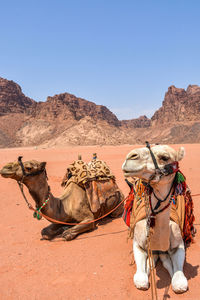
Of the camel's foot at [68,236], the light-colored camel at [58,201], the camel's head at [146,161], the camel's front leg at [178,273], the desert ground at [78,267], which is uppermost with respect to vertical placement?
the camel's head at [146,161]

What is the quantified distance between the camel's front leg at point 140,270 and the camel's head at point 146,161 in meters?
1.46

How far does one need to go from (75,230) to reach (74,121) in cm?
8226

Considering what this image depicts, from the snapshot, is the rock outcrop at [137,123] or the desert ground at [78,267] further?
the rock outcrop at [137,123]

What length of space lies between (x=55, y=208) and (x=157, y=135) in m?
115

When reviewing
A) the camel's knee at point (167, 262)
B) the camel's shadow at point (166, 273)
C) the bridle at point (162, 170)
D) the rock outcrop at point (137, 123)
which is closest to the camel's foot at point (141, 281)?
the camel's shadow at point (166, 273)

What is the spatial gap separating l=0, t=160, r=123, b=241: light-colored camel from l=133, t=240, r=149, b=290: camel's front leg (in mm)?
2011

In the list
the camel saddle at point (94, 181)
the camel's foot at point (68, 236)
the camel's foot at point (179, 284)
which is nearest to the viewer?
the camel's foot at point (179, 284)

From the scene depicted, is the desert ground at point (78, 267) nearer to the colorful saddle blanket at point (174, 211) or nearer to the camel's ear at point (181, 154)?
the colorful saddle blanket at point (174, 211)

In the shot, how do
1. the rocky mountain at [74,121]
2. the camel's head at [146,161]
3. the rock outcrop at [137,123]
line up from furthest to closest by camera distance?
the rock outcrop at [137,123] → the rocky mountain at [74,121] → the camel's head at [146,161]

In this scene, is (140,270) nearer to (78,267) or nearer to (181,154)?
(78,267)

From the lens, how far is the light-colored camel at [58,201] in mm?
4547

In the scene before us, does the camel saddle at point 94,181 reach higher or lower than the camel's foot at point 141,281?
higher

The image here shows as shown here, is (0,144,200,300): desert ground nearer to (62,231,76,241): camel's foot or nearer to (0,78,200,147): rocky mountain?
(62,231,76,241): camel's foot

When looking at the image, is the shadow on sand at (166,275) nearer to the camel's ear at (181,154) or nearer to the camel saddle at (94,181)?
the camel's ear at (181,154)
